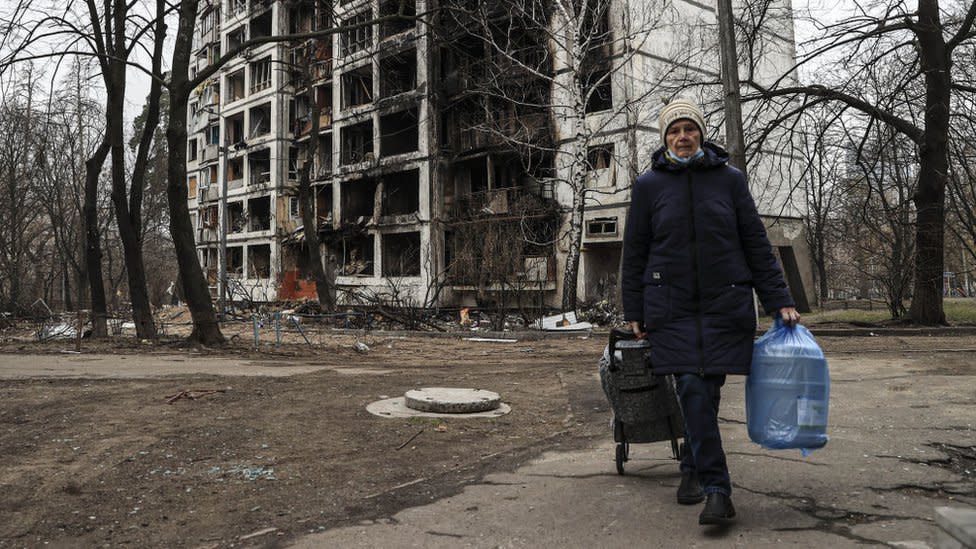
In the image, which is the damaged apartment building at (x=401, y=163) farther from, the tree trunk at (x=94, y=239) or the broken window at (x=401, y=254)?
the tree trunk at (x=94, y=239)

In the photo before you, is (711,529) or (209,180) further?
(209,180)

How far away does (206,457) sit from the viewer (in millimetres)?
4688

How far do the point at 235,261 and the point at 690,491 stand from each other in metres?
49.0

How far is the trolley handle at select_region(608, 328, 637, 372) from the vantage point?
3.69 meters

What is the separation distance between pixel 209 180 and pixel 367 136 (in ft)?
62.9

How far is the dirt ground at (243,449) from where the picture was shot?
348 cm

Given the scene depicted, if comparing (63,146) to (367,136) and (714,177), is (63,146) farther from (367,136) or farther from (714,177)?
(714,177)

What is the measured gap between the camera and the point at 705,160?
330 centimetres

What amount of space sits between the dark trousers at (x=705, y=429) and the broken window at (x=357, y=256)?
33.1 meters

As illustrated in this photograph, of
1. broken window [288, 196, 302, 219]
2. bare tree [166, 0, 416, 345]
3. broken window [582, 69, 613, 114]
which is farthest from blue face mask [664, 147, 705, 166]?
broken window [288, 196, 302, 219]

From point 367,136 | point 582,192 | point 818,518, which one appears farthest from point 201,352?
point 367,136

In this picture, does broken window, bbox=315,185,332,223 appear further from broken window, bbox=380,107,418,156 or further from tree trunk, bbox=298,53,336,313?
tree trunk, bbox=298,53,336,313

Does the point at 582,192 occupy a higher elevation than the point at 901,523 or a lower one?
higher

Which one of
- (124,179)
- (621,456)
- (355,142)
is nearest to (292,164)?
(355,142)
